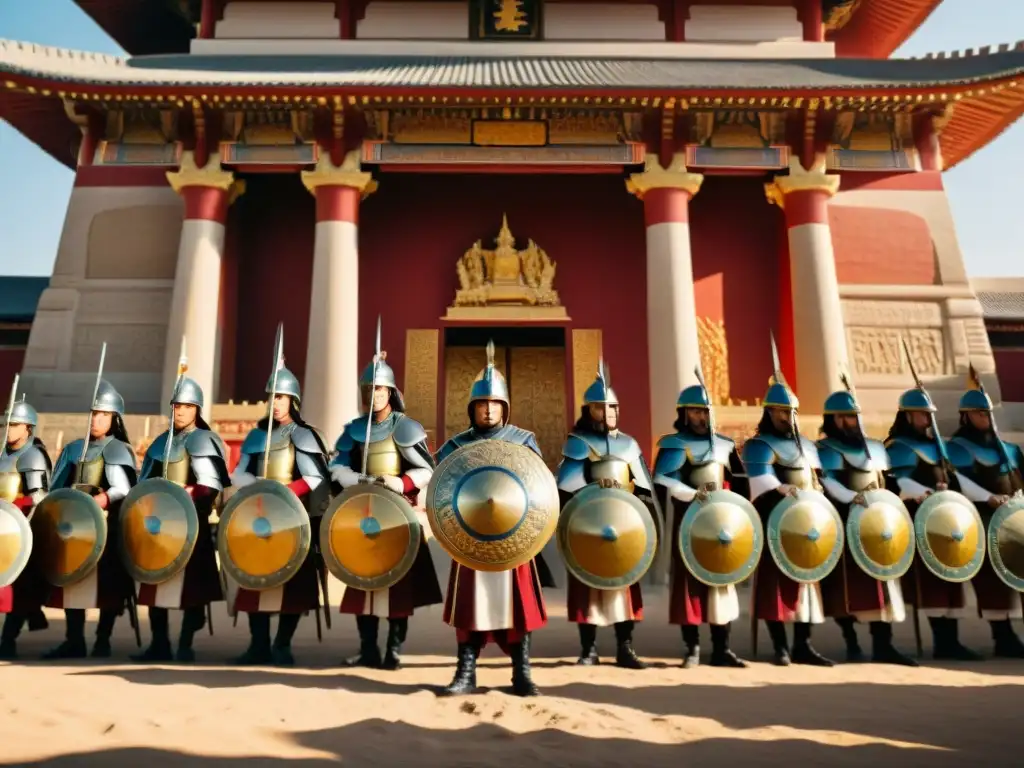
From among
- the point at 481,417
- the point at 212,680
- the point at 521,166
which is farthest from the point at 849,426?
the point at 521,166

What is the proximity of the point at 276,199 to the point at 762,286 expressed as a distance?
25.8ft

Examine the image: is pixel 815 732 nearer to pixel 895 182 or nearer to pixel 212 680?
pixel 212 680

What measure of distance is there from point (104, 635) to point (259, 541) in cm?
144

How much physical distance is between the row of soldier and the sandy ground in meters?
0.31

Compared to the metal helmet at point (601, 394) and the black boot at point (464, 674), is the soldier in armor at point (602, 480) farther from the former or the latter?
the black boot at point (464, 674)

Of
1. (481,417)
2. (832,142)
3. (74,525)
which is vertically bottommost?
(74,525)

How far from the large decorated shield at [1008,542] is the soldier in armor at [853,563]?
2.15ft

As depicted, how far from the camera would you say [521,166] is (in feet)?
37.4

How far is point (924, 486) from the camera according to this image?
5410mm

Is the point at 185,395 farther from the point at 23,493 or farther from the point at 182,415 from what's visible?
the point at 23,493

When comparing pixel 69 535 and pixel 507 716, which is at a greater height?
pixel 69 535

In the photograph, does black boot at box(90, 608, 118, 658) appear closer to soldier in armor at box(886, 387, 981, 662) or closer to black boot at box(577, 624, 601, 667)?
black boot at box(577, 624, 601, 667)

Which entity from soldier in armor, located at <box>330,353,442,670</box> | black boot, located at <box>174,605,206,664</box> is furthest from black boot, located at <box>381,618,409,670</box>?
black boot, located at <box>174,605,206,664</box>

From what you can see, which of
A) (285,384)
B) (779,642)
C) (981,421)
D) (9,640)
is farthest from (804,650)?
(9,640)
